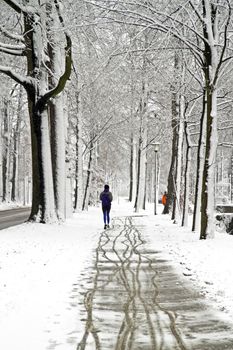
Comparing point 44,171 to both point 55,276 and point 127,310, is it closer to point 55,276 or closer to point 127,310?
point 55,276

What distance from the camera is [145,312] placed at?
5980 mm

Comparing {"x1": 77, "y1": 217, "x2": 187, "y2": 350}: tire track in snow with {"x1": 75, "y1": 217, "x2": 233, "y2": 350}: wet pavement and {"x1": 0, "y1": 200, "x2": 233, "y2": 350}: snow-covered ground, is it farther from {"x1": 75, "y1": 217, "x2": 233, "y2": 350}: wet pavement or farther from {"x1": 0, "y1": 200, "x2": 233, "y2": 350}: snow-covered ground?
{"x1": 0, "y1": 200, "x2": 233, "y2": 350}: snow-covered ground

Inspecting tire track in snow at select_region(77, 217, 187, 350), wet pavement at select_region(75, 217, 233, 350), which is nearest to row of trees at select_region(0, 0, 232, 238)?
tire track in snow at select_region(77, 217, 187, 350)

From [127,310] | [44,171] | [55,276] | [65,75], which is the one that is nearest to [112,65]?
[65,75]

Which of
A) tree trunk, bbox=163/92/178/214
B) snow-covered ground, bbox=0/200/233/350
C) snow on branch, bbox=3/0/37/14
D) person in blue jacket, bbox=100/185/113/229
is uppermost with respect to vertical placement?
snow on branch, bbox=3/0/37/14

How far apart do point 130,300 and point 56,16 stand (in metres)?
11.6

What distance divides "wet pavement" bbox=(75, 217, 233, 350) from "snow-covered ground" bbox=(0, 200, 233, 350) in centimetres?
22

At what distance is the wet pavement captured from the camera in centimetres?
480

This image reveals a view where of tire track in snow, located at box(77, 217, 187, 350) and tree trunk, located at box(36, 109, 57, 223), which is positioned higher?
tree trunk, located at box(36, 109, 57, 223)

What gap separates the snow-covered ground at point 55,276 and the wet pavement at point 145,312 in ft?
0.72

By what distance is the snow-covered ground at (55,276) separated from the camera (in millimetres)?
5117

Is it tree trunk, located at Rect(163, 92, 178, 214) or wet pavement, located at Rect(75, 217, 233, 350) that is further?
tree trunk, located at Rect(163, 92, 178, 214)

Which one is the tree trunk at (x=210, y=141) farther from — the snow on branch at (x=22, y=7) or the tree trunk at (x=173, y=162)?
the tree trunk at (x=173, y=162)

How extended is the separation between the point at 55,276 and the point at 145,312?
8.90 feet
